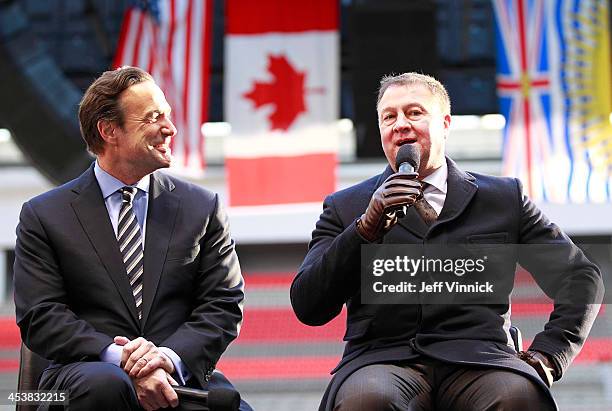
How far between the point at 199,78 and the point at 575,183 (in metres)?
2.77

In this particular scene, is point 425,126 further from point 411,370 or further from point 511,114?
point 511,114

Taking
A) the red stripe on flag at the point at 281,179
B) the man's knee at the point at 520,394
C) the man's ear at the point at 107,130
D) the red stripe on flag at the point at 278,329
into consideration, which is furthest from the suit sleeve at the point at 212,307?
the red stripe on flag at the point at 281,179

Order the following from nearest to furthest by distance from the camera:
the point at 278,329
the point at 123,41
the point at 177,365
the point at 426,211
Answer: the point at 177,365 → the point at 426,211 → the point at 278,329 → the point at 123,41

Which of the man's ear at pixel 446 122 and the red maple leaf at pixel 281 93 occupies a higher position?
the man's ear at pixel 446 122

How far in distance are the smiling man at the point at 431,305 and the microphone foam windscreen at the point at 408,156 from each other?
32mm

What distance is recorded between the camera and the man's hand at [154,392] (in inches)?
97.2

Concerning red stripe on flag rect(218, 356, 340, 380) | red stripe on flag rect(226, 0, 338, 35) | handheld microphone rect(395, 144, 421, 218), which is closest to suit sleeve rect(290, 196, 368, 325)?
handheld microphone rect(395, 144, 421, 218)

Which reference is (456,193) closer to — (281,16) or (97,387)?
(97,387)

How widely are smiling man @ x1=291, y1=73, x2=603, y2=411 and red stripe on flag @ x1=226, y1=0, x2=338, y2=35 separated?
4.96m

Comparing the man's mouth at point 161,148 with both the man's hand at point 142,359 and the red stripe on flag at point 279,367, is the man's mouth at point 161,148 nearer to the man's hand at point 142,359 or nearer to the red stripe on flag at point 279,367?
the man's hand at point 142,359

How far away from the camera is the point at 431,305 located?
8.46 feet

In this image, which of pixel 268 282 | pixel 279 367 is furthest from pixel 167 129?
pixel 268 282

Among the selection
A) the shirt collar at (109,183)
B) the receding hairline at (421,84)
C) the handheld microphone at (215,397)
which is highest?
the receding hairline at (421,84)

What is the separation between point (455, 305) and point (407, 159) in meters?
0.40
